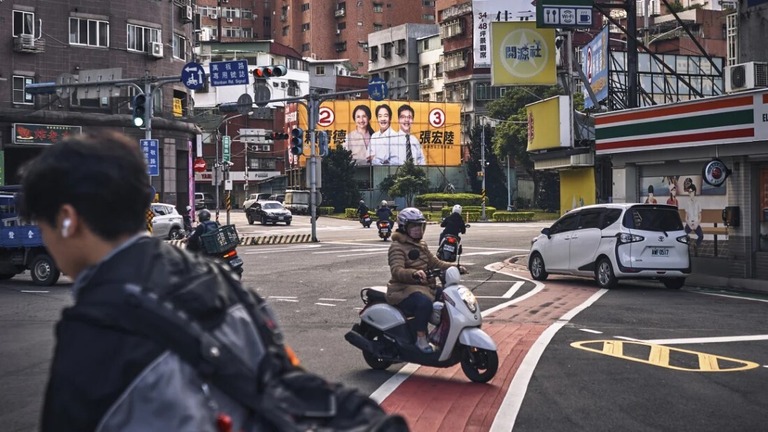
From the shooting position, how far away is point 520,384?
A: 934 centimetres

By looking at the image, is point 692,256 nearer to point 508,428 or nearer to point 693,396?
point 693,396

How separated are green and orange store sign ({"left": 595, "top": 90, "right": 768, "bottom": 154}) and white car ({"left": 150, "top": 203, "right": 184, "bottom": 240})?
69.9ft

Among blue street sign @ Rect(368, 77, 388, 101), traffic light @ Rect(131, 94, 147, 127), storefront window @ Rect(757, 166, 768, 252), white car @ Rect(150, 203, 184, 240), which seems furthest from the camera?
white car @ Rect(150, 203, 184, 240)

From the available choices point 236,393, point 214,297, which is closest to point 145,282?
point 214,297

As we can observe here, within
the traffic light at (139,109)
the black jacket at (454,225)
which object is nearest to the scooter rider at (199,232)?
the black jacket at (454,225)

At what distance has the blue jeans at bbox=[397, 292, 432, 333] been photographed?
9.64 meters

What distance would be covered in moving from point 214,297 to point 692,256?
21849 mm

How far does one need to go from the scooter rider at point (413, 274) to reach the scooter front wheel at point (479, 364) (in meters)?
0.36

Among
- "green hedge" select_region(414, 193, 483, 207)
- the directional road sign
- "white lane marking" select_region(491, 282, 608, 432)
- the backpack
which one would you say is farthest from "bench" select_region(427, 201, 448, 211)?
the backpack

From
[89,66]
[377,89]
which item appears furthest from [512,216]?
[377,89]

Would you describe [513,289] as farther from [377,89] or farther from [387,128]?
[387,128]

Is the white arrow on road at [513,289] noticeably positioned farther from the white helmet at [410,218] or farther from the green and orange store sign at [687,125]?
the white helmet at [410,218]

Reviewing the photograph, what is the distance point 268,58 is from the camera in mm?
99500

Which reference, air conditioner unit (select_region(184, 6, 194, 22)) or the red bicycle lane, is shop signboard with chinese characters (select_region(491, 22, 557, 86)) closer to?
the red bicycle lane
